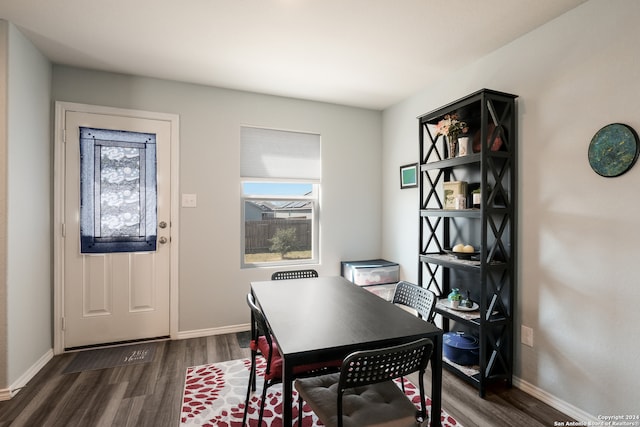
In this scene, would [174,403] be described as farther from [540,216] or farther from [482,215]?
[540,216]

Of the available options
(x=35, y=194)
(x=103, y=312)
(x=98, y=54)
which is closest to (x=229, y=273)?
(x=103, y=312)

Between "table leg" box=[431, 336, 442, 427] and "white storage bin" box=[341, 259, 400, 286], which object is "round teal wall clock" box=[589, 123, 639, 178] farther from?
"white storage bin" box=[341, 259, 400, 286]

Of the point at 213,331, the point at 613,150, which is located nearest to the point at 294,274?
the point at 213,331

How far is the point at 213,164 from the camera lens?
10.7 feet

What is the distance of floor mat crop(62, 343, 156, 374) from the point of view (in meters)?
2.56

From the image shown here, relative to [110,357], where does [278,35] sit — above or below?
above

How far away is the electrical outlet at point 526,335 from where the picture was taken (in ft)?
7.29

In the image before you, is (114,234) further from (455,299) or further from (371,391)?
(455,299)

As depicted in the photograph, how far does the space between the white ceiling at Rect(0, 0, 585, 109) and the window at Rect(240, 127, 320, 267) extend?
0.69 m

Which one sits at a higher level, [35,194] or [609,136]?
[609,136]

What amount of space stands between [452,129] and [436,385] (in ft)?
6.10

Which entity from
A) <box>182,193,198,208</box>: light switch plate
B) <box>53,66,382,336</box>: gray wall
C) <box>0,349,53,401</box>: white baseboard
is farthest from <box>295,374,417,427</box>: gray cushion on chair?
<box>182,193,198,208</box>: light switch plate

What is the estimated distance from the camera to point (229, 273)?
3.31m

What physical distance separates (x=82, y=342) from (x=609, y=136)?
421cm
